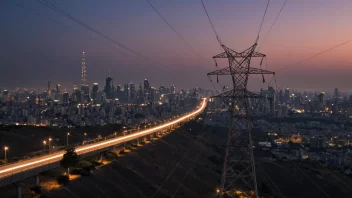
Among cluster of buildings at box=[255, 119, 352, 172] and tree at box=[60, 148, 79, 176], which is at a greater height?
tree at box=[60, 148, 79, 176]

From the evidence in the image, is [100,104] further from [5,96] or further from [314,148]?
[314,148]

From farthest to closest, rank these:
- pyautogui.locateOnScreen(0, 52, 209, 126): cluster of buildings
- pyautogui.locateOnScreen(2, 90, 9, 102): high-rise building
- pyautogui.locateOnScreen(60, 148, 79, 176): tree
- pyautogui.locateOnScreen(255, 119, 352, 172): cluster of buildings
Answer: pyautogui.locateOnScreen(2, 90, 9, 102): high-rise building → pyautogui.locateOnScreen(0, 52, 209, 126): cluster of buildings → pyautogui.locateOnScreen(255, 119, 352, 172): cluster of buildings → pyautogui.locateOnScreen(60, 148, 79, 176): tree

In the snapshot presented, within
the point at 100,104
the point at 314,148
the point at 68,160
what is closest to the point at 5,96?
the point at 100,104

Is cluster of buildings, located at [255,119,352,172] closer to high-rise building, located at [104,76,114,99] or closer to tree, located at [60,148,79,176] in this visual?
tree, located at [60,148,79,176]

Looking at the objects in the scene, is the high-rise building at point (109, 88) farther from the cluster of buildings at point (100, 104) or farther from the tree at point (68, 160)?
the tree at point (68, 160)

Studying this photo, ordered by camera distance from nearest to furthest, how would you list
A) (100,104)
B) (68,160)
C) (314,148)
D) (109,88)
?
(68,160) < (314,148) < (100,104) < (109,88)

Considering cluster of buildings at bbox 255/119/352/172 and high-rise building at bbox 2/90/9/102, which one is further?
high-rise building at bbox 2/90/9/102

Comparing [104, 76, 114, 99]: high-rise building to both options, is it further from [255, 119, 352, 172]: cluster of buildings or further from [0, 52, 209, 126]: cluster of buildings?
[255, 119, 352, 172]: cluster of buildings

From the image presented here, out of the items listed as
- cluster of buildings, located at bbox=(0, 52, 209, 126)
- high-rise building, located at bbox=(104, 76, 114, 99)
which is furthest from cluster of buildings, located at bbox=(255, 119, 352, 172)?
high-rise building, located at bbox=(104, 76, 114, 99)

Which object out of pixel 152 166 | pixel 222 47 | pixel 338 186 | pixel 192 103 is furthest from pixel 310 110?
pixel 222 47

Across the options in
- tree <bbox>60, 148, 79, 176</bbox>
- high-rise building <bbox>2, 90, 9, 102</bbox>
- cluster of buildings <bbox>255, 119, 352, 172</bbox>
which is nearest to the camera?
tree <bbox>60, 148, 79, 176</bbox>

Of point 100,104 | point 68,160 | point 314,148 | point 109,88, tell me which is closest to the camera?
point 68,160
